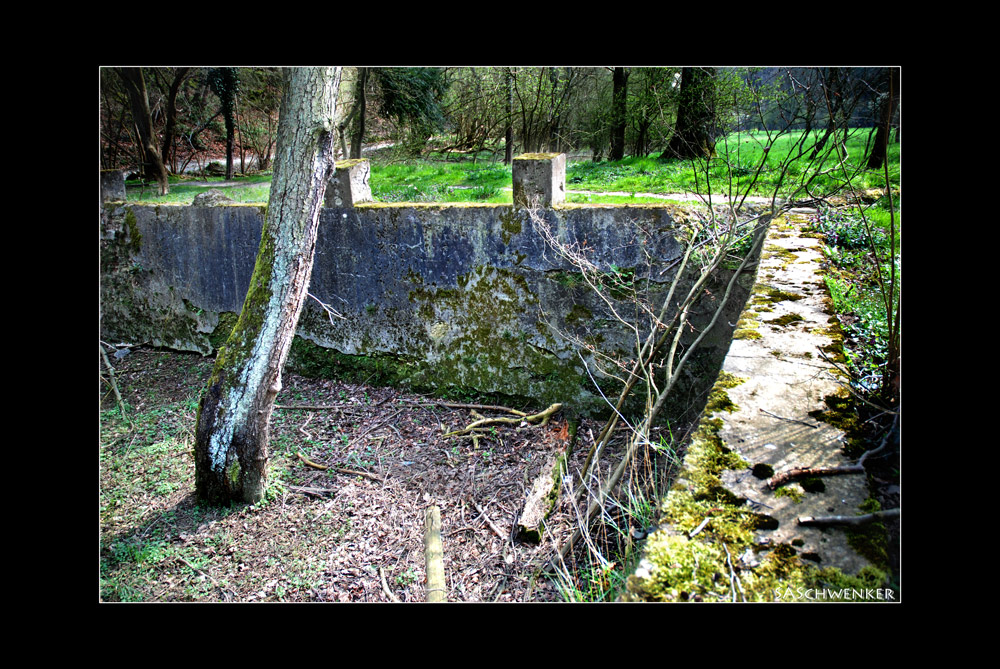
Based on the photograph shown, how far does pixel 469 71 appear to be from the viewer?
1300 centimetres

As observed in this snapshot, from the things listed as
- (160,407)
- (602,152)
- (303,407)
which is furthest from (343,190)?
(602,152)

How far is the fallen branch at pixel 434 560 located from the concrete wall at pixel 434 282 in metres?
2.41

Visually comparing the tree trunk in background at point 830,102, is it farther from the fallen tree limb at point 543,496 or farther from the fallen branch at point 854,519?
the fallen tree limb at point 543,496

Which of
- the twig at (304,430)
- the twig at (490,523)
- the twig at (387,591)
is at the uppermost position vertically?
the twig at (304,430)

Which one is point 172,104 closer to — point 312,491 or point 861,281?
point 312,491

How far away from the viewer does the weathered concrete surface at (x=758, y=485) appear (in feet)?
4.86

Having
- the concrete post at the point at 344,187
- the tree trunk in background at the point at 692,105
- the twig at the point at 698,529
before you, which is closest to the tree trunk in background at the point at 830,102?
the twig at the point at 698,529

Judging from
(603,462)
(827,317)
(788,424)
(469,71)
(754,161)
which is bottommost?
(603,462)

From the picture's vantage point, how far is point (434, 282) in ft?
20.2

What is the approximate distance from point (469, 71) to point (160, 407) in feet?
32.2

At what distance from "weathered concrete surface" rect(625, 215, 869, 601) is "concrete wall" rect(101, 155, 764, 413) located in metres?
2.75

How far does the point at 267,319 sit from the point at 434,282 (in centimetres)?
206

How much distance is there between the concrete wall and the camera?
18.0ft

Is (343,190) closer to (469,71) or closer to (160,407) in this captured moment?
(160,407)
